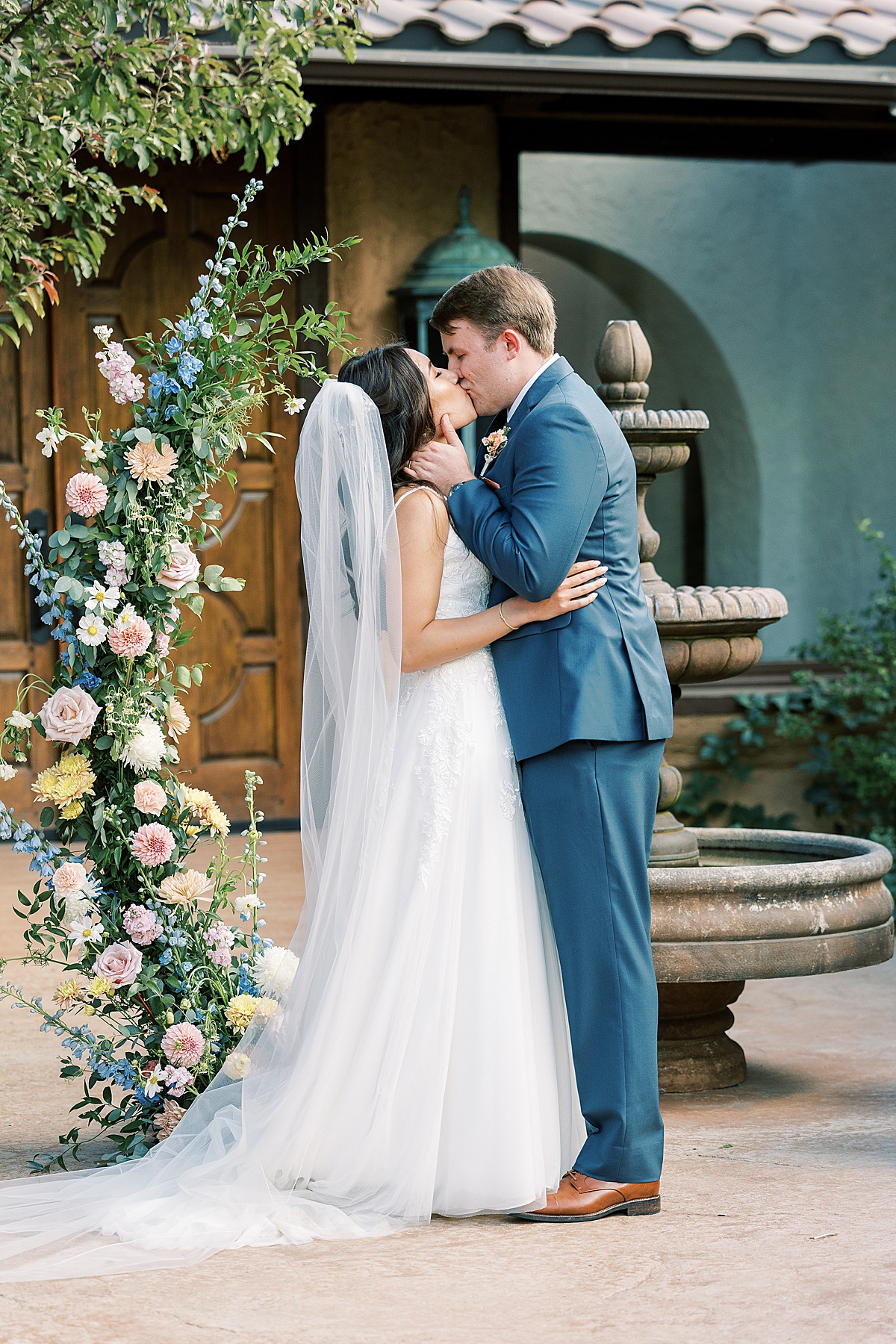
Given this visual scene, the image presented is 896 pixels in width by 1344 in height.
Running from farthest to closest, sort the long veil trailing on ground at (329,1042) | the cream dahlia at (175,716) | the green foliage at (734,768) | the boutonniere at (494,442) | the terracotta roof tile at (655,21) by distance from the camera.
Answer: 1. the green foliage at (734,768)
2. the terracotta roof tile at (655,21)
3. the cream dahlia at (175,716)
4. the boutonniere at (494,442)
5. the long veil trailing on ground at (329,1042)

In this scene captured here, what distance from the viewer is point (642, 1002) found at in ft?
10.8

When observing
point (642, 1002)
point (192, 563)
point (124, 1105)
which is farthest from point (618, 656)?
point (124, 1105)

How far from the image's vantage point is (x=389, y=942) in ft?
11.0

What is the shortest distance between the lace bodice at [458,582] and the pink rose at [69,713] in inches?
30.0

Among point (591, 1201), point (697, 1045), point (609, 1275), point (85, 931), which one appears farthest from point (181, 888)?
point (697, 1045)

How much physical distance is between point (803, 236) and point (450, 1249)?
6.18 meters

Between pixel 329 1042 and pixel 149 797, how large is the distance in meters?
0.65

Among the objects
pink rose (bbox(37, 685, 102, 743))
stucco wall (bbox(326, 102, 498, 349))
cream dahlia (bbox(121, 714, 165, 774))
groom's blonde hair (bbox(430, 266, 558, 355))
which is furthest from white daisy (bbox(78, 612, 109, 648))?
stucco wall (bbox(326, 102, 498, 349))

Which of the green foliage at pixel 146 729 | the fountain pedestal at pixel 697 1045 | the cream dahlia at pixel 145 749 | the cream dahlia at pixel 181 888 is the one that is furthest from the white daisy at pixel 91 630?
the fountain pedestal at pixel 697 1045

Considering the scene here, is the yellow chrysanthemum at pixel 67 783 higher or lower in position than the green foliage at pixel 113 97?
lower

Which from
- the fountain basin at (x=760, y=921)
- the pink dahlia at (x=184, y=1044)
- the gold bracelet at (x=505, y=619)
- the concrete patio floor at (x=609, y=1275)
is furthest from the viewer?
the fountain basin at (x=760, y=921)

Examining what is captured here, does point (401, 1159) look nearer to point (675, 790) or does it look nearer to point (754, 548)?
point (675, 790)

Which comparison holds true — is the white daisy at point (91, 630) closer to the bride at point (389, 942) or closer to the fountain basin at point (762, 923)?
the bride at point (389, 942)

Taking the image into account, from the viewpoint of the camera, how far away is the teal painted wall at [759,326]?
786cm
